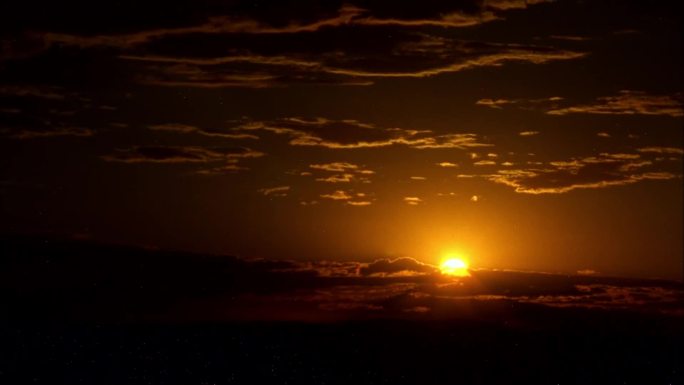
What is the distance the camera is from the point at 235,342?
82750 millimetres

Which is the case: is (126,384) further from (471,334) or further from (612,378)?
(612,378)

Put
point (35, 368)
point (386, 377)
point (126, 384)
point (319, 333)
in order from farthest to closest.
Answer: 1. point (319, 333)
2. point (386, 377)
3. point (126, 384)
4. point (35, 368)

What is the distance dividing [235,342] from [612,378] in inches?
1163

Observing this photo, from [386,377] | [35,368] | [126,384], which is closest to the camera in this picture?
[35,368]

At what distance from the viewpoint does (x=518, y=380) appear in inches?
2773

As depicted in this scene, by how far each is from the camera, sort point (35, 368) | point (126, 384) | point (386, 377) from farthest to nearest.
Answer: point (386, 377)
point (126, 384)
point (35, 368)

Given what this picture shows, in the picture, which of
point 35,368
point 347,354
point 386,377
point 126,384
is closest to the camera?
point 35,368

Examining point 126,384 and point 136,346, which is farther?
point 136,346

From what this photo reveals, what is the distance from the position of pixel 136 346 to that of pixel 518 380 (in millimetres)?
28327

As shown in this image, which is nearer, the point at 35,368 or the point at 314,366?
the point at 35,368

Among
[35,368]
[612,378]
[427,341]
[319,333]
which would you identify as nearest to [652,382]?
[612,378]

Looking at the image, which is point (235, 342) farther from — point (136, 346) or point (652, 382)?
point (652, 382)

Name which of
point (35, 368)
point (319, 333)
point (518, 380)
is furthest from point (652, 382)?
point (35, 368)

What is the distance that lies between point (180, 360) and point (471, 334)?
22.3 metres
